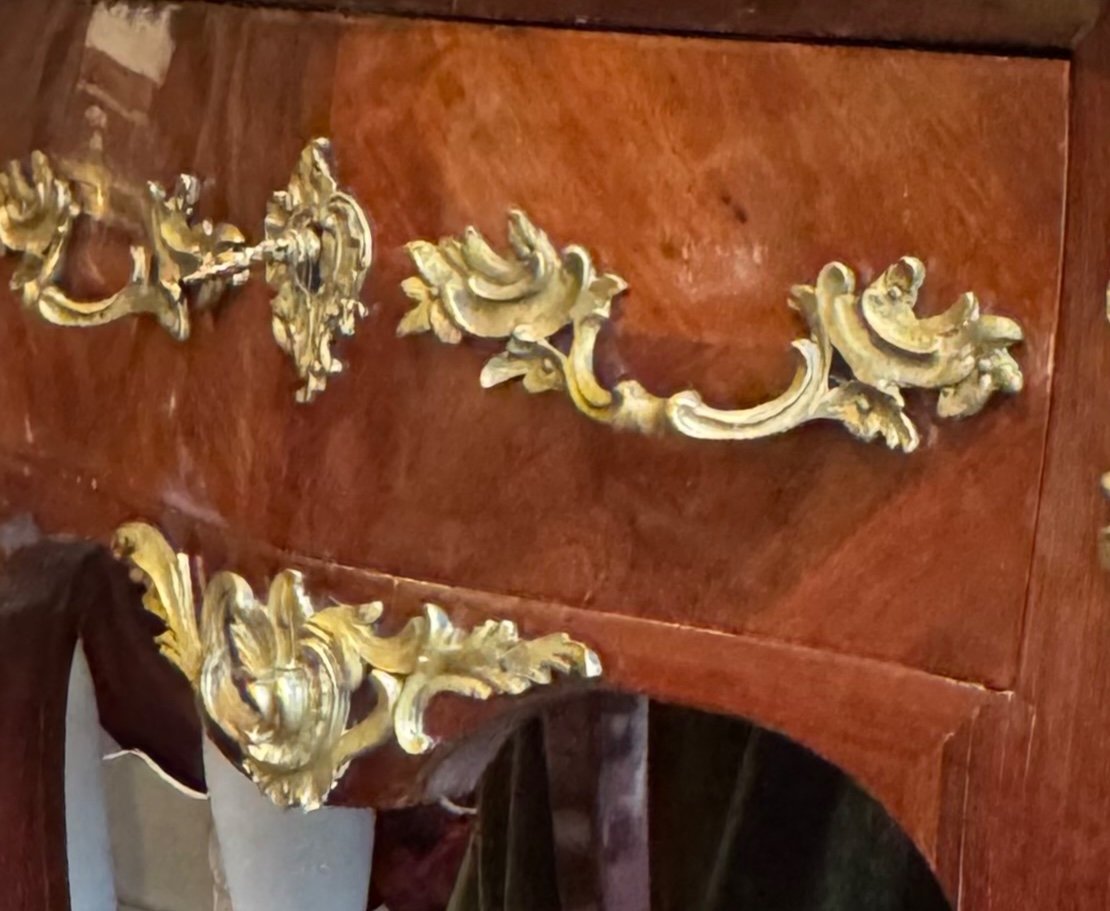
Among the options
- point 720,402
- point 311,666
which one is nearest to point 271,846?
point 311,666

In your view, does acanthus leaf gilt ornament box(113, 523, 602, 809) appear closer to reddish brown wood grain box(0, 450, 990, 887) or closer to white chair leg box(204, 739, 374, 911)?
reddish brown wood grain box(0, 450, 990, 887)

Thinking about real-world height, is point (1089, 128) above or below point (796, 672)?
above

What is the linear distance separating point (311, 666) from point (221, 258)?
126mm

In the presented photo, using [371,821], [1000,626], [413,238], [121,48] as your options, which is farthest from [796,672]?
[371,821]

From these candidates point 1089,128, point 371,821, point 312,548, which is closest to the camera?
point 1089,128

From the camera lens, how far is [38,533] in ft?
1.74

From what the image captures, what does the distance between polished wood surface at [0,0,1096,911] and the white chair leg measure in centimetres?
34

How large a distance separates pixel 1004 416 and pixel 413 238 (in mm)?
166

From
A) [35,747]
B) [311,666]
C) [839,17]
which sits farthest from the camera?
[35,747]

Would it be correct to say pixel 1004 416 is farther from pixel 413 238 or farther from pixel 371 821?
pixel 371 821

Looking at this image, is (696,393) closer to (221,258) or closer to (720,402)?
(720,402)

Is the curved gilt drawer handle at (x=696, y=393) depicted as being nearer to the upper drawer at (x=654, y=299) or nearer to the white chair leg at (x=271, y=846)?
the upper drawer at (x=654, y=299)

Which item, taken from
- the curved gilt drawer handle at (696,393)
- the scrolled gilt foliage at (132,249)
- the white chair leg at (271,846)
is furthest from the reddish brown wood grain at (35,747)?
the curved gilt drawer handle at (696,393)

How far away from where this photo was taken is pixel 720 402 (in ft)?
1.16
